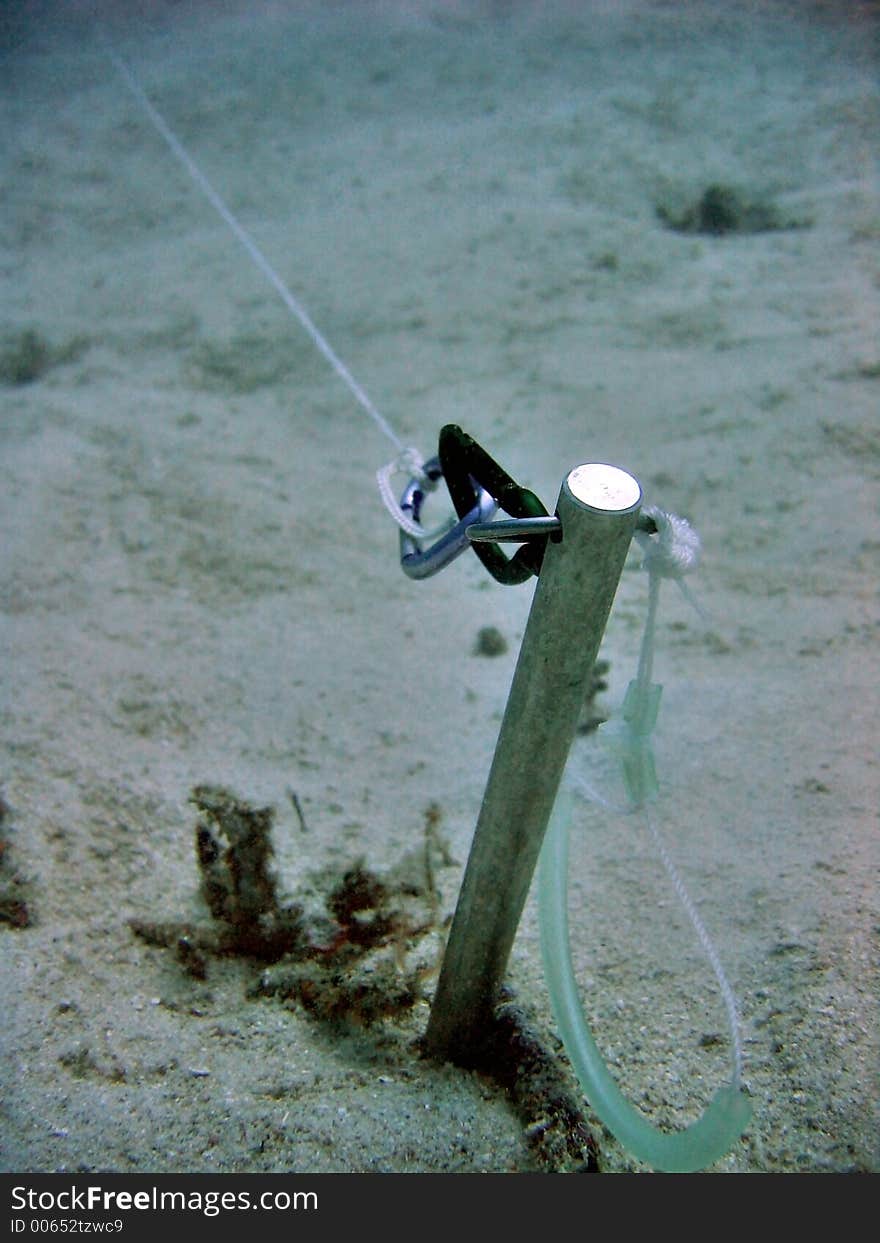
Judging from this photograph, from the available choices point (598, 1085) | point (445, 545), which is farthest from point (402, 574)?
point (598, 1085)

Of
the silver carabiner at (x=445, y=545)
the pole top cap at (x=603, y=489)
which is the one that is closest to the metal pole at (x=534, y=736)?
the pole top cap at (x=603, y=489)

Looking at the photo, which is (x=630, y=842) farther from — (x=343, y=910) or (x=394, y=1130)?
(x=394, y=1130)

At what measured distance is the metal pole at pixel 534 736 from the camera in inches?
44.9

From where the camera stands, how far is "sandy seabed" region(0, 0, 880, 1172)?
172cm

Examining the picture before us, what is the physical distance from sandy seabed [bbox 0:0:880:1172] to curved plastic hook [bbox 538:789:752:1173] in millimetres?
192

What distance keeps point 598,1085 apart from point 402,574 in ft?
7.90

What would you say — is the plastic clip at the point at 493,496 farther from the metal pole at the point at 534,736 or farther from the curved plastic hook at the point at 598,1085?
the curved plastic hook at the point at 598,1085

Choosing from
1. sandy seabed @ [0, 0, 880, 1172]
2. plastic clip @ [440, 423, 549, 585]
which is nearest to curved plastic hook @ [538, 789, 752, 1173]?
sandy seabed @ [0, 0, 880, 1172]

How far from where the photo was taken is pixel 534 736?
1.34 m

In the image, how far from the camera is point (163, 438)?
4.13m

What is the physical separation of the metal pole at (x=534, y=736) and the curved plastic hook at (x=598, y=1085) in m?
0.07
